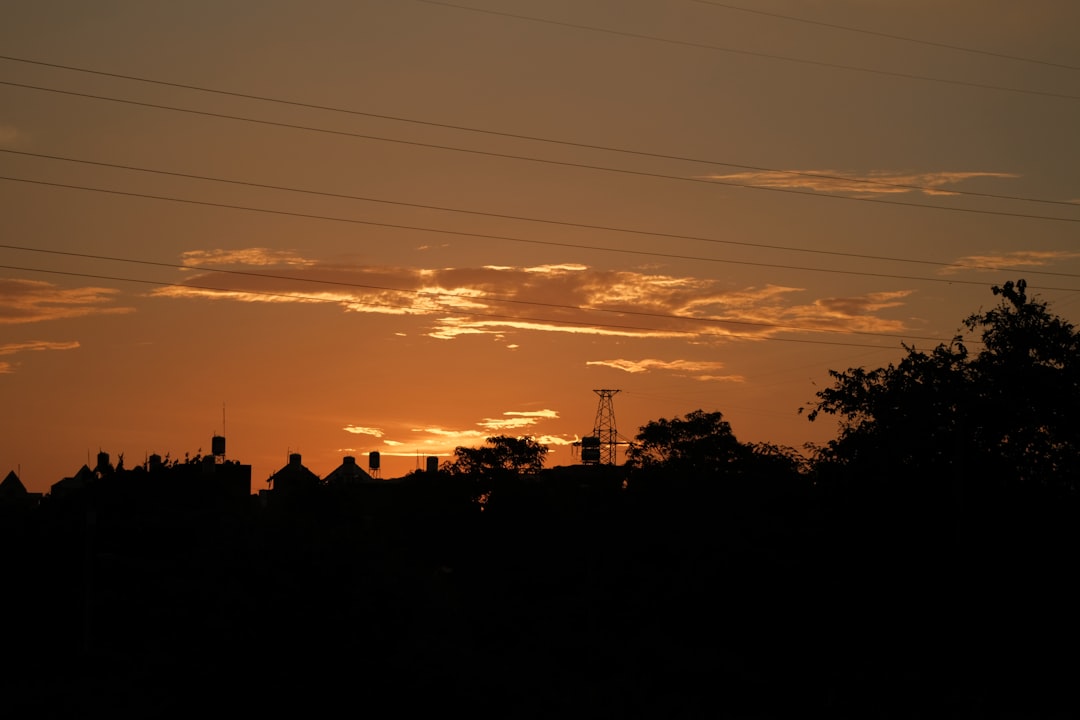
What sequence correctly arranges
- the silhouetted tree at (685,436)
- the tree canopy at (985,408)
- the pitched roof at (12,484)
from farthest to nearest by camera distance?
the pitched roof at (12,484)
the silhouetted tree at (685,436)
the tree canopy at (985,408)

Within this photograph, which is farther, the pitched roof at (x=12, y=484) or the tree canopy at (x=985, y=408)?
the pitched roof at (x=12, y=484)

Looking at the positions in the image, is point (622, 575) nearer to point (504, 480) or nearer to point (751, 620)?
point (751, 620)

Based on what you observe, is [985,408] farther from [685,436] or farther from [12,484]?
[12,484]

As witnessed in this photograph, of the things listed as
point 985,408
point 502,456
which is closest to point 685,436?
point 502,456

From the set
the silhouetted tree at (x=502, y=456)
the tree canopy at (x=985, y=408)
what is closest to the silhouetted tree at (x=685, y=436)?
the silhouetted tree at (x=502, y=456)

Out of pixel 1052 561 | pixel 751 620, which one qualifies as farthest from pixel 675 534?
pixel 1052 561

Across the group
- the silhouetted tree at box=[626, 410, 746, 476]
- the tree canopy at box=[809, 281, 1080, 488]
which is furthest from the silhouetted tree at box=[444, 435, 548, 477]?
the tree canopy at box=[809, 281, 1080, 488]

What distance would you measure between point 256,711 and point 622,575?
3276cm

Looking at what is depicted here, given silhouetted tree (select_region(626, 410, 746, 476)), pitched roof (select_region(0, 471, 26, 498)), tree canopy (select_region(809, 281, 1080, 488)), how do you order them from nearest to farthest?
1. tree canopy (select_region(809, 281, 1080, 488))
2. silhouetted tree (select_region(626, 410, 746, 476))
3. pitched roof (select_region(0, 471, 26, 498))

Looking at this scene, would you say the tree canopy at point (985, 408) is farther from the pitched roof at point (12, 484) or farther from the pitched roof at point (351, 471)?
the pitched roof at point (12, 484)

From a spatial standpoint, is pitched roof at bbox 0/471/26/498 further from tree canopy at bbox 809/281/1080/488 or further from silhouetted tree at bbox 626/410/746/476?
tree canopy at bbox 809/281/1080/488

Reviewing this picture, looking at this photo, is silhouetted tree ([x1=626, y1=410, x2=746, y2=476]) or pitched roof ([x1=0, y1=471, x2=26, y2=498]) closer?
silhouetted tree ([x1=626, y1=410, x2=746, y2=476])

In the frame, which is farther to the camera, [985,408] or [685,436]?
[685,436]

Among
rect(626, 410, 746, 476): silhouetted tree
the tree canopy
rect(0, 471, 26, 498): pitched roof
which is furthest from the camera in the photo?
rect(0, 471, 26, 498): pitched roof
